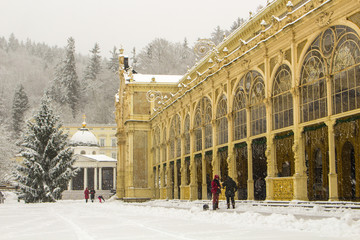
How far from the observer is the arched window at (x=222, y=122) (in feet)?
93.2

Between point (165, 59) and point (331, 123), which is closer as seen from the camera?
point (331, 123)

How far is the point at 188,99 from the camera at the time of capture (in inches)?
1390

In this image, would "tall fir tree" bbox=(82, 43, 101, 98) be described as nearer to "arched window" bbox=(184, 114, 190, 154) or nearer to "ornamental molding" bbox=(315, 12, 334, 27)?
"arched window" bbox=(184, 114, 190, 154)

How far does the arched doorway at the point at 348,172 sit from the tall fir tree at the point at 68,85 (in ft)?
425

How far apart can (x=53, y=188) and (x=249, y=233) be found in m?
43.9

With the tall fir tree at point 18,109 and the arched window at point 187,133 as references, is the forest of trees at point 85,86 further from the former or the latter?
the arched window at point 187,133

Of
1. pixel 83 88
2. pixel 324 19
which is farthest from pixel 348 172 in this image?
pixel 83 88

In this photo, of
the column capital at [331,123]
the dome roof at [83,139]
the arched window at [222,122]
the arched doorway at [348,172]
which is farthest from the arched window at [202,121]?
the dome roof at [83,139]

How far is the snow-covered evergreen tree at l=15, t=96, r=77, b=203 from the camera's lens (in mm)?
51312

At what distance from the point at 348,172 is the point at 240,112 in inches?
223

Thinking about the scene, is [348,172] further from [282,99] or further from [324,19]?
[324,19]

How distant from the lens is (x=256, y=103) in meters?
24.2

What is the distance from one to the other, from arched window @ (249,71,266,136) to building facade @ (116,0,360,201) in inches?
1.8

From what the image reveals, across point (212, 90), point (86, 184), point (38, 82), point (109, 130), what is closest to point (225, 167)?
point (212, 90)
